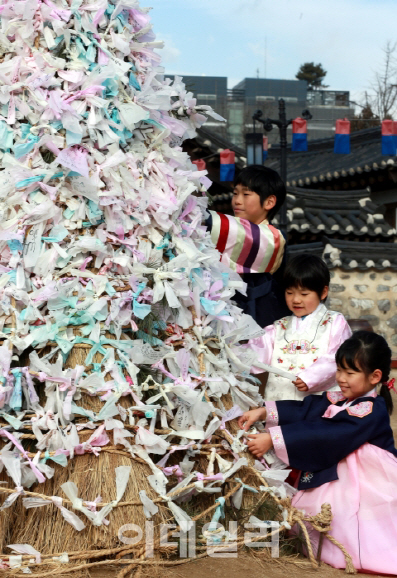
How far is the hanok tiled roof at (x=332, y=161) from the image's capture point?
15.3 meters

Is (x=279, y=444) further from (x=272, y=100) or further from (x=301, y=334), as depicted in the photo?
(x=272, y=100)

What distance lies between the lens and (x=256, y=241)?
12.0 ft

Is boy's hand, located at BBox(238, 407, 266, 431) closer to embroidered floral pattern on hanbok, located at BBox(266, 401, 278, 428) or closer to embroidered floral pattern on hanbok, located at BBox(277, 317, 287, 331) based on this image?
embroidered floral pattern on hanbok, located at BBox(266, 401, 278, 428)

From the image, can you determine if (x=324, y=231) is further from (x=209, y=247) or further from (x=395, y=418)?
(x=209, y=247)

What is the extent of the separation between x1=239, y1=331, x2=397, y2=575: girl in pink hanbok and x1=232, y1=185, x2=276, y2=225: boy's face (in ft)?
3.26

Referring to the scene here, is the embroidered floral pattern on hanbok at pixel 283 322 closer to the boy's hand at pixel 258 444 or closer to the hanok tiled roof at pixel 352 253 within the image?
the boy's hand at pixel 258 444

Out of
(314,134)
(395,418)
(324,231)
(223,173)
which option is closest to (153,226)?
(395,418)

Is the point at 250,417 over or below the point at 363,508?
over

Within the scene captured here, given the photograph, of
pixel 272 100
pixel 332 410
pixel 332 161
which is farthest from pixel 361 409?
pixel 272 100

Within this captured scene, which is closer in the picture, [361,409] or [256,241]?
[361,409]

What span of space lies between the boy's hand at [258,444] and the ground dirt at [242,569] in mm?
401

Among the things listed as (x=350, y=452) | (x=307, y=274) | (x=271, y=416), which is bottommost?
(x=350, y=452)

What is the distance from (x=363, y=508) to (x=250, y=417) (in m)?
0.58

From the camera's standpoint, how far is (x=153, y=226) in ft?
9.71
